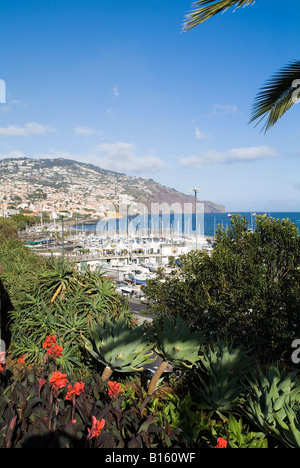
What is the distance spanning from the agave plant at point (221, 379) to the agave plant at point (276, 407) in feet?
0.52

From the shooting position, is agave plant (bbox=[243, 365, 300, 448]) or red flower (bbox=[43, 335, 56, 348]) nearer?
agave plant (bbox=[243, 365, 300, 448])

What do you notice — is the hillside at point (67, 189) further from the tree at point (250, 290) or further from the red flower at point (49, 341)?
the red flower at point (49, 341)

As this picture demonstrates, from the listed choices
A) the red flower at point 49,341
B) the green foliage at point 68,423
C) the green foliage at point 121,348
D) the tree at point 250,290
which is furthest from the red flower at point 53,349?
the tree at point 250,290

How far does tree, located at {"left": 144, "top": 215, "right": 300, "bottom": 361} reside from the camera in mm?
7379

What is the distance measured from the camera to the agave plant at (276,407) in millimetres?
2439

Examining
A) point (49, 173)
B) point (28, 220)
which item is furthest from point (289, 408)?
point (49, 173)

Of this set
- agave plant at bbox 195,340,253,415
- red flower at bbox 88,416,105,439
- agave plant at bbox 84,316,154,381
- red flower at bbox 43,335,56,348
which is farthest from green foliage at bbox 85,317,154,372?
red flower at bbox 88,416,105,439

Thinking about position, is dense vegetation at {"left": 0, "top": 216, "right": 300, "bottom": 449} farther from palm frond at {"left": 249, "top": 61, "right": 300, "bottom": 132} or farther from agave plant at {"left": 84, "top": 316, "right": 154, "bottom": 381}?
palm frond at {"left": 249, "top": 61, "right": 300, "bottom": 132}

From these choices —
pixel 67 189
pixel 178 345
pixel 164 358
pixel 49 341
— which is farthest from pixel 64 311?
pixel 67 189

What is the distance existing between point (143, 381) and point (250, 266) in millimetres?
4831

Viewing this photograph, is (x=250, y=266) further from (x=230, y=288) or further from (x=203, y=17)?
(x=203, y=17)

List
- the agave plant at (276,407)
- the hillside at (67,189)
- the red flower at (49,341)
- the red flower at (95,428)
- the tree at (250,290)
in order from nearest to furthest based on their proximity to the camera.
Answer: the red flower at (95,428) → the agave plant at (276,407) → the red flower at (49,341) → the tree at (250,290) → the hillside at (67,189)

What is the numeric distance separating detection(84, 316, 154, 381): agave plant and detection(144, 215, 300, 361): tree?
3756mm

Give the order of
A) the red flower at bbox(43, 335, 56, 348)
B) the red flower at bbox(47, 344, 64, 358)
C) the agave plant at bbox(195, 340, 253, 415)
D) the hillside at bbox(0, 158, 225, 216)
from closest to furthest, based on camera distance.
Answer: the agave plant at bbox(195, 340, 253, 415)
the red flower at bbox(47, 344, 64, 358)
the red flower at bbox(43, 335, 56, 348)
the hillside at bbox(0, 158, 225, 216)
